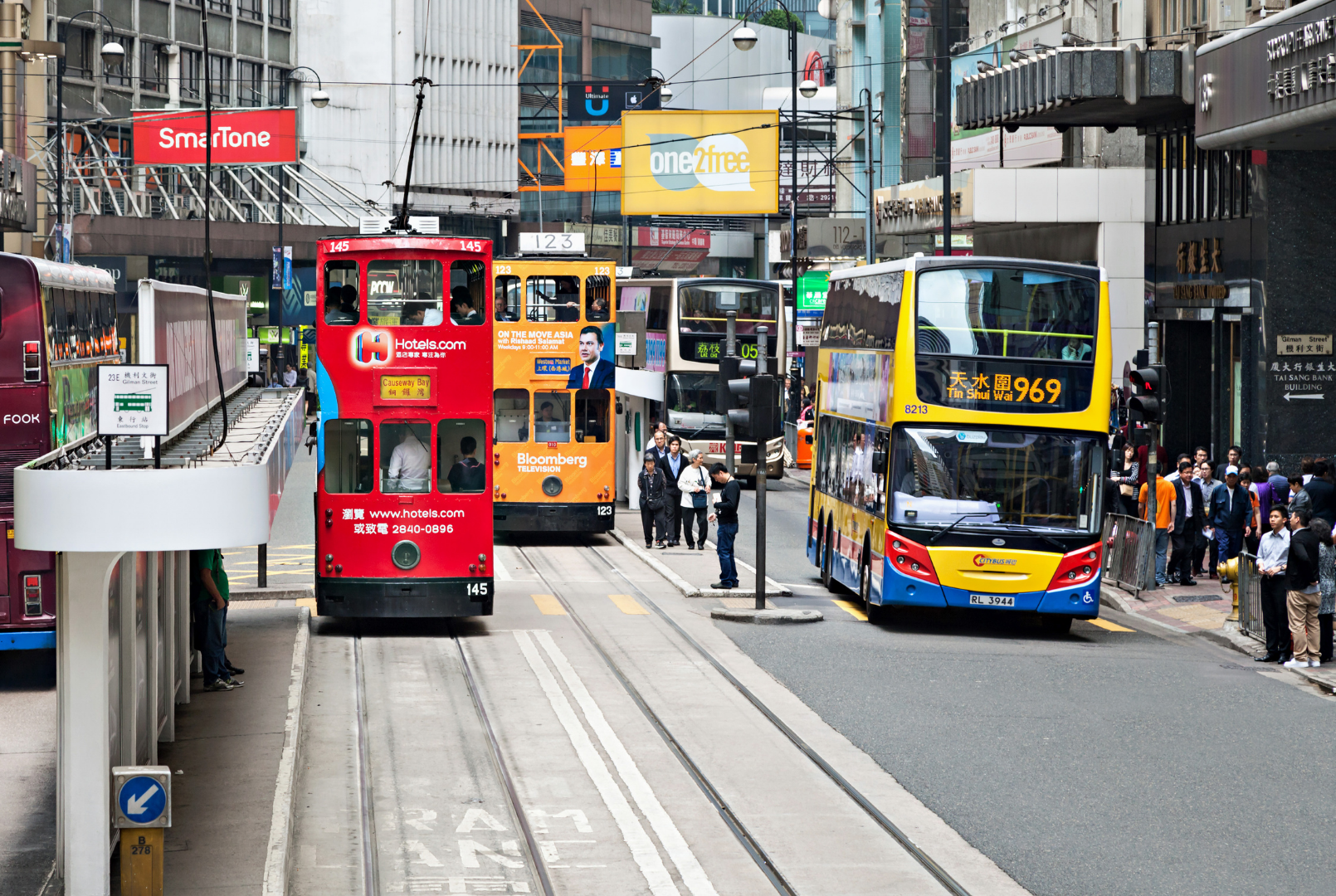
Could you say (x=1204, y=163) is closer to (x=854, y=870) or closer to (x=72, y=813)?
(x=854, y=870)

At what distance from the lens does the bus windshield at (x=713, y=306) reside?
38.8 metres

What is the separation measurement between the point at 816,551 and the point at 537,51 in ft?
271

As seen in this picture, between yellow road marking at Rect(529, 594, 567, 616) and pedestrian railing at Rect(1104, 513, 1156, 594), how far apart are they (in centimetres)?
753

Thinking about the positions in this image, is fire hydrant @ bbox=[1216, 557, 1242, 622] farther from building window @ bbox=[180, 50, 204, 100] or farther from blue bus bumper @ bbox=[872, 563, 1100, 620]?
building window @ bbox=[180, 50, 204, 100]

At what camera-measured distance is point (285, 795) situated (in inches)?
440

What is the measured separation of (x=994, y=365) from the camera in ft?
63.7

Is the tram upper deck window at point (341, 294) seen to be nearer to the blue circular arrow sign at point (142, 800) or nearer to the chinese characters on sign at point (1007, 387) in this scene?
the chinese characters on sign at point (1007, 387)

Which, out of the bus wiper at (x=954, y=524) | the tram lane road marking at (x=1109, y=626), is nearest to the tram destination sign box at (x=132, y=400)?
the bus wiper at (x=954, y=524)

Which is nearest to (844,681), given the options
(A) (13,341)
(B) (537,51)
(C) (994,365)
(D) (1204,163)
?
(C) (994,365)

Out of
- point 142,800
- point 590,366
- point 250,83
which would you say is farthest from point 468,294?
point 250,83

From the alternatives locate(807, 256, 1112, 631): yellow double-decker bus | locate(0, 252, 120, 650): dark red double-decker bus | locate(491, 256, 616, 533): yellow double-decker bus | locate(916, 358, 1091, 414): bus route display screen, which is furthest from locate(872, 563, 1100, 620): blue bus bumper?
locate(491, 256, 616, 533): yellow double-decker bus

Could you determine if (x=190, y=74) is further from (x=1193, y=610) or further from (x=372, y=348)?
(x=1193, y=610)

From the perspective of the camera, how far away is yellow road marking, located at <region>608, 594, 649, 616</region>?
846 inches

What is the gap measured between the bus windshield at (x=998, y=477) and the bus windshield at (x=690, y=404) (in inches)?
773
